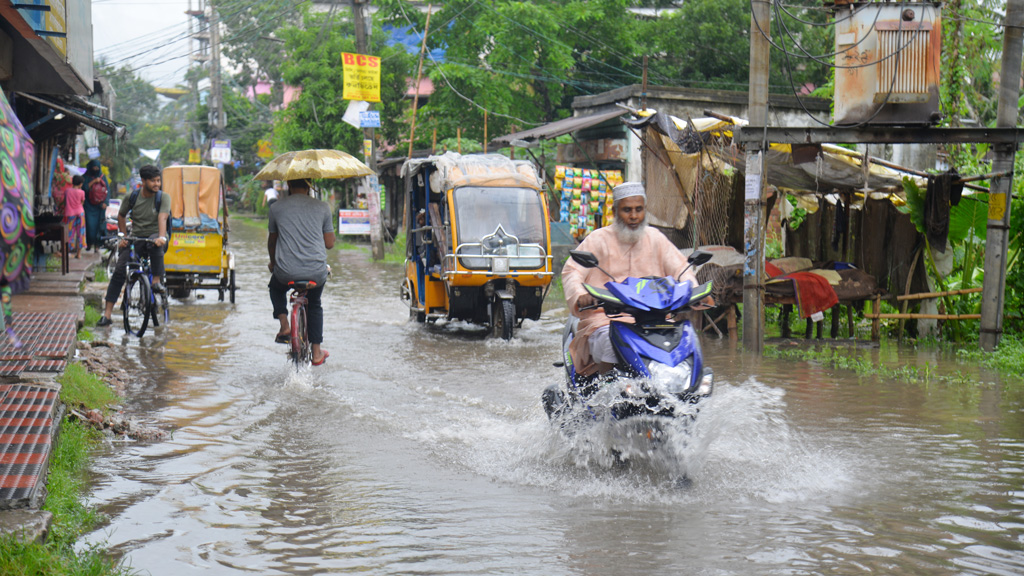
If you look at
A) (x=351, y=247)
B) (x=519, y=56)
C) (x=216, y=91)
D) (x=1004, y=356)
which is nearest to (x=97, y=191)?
(x=351, y=247)

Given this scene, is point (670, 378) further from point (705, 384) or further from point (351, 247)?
point (351, 247)

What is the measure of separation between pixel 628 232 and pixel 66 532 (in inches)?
139

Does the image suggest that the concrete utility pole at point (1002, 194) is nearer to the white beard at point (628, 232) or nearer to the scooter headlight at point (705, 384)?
the white beard at point (628, 232)

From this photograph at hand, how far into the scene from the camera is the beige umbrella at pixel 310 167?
8859 millimetres

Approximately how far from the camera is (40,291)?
1180cm

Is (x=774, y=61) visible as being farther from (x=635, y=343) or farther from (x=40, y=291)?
(x=635, y=343)

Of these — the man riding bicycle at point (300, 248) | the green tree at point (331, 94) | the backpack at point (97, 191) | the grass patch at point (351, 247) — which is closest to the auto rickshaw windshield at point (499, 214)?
the man riding bicycle at point (300, 248)

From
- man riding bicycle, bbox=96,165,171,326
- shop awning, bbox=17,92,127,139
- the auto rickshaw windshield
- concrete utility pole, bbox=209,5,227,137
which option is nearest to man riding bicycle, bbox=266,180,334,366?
man riding bicycle, bbox=96,165,171,326

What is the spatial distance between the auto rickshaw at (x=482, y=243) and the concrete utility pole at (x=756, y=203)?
266 cm

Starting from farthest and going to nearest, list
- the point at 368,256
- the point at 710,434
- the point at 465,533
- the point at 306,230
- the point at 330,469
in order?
the point at 368,256, the point at 306,230, the point at 330,469, the point at 710,434, the point at 465,533

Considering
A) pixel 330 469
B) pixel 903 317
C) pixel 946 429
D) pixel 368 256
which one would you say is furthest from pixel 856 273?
pixel 368 256

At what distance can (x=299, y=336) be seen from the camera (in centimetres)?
879

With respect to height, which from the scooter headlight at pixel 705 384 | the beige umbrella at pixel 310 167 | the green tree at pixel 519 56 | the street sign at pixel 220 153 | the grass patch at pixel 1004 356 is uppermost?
the green tree at pixel 519 56

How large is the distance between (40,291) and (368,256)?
15673mm
